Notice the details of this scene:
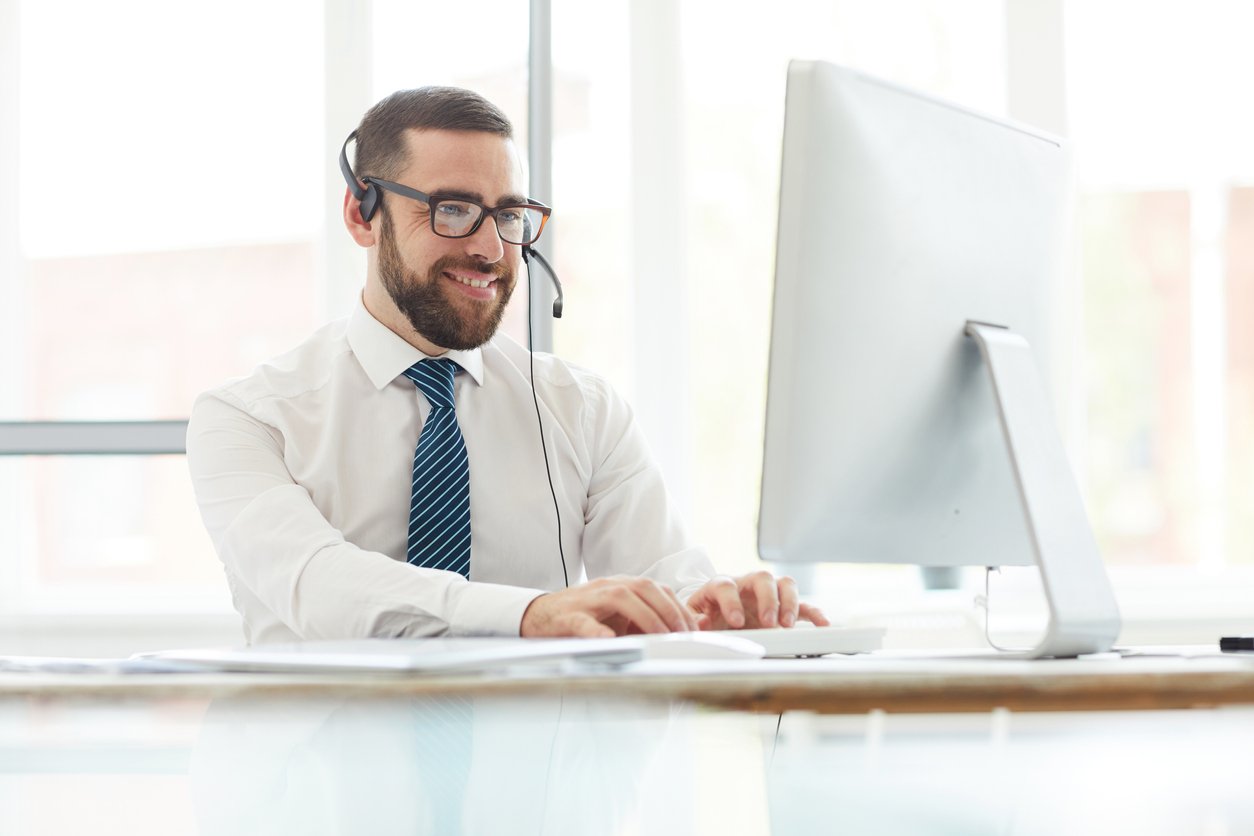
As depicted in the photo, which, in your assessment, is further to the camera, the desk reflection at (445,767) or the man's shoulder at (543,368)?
the man's shoulder at (543,368)

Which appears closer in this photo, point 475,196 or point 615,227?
point 475,196

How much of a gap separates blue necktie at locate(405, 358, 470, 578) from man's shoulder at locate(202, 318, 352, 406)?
0.61ft

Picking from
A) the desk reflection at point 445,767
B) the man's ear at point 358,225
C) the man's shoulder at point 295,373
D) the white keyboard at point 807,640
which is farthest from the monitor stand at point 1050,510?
the man's ear at point 358,225

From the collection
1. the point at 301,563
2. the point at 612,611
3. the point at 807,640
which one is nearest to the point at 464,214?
the point at 301,563

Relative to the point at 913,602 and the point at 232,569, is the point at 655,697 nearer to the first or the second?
the point at 232,569

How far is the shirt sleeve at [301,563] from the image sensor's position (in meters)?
1.23

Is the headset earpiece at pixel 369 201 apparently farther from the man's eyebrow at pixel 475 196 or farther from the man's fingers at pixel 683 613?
the man's fingers at pixel 683 613

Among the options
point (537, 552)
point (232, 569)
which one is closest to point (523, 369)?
point (537, 552)

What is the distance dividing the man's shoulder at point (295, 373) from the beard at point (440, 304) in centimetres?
11

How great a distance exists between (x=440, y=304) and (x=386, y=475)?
284 millimetres

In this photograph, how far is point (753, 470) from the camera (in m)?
2.91

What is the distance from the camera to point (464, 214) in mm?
1866

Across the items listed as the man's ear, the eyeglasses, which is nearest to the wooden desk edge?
the eyeglasses

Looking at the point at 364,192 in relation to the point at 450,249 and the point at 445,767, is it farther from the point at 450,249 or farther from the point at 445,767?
the point at 445,767
